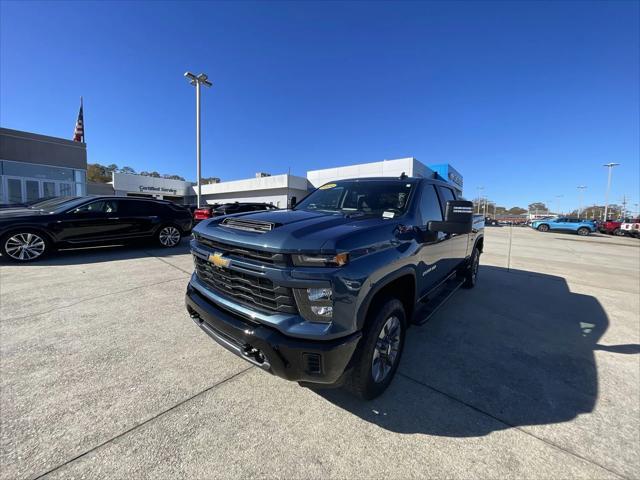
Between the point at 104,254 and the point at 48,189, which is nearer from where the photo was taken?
the point at 104,254

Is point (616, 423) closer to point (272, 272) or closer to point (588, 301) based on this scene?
point (272, 272)

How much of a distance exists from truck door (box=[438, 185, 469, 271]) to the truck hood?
1691 mm

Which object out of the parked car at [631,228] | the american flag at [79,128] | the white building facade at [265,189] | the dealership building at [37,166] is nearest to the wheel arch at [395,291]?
the dealership building at [37,166]

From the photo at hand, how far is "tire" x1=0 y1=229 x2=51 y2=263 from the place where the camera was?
20.4 ft

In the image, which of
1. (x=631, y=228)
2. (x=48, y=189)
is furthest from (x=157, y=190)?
(x=631, y=228)

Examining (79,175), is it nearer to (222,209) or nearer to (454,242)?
(222,209)

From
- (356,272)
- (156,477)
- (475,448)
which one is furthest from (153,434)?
(475,448)

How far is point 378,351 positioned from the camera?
2352 millimetres

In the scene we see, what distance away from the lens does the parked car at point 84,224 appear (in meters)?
6.33

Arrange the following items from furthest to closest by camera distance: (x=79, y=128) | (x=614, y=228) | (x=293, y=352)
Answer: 1. (x=614, y=228)
2. (x=79, y=128)
3. (x=293, y=352)

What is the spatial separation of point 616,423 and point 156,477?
3289mm

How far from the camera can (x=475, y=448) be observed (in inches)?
76.7

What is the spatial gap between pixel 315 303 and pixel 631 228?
38.9 meters

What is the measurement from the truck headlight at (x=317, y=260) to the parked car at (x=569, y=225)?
118 feet
